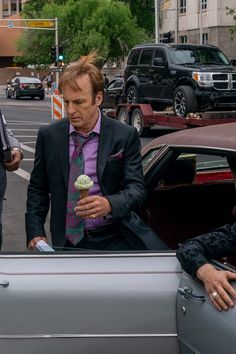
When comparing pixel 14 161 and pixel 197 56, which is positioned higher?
pixel 197 56

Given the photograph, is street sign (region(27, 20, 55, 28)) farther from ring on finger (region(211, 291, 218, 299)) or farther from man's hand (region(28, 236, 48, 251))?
→ ring on finger (region(211, 291, 218, 299))

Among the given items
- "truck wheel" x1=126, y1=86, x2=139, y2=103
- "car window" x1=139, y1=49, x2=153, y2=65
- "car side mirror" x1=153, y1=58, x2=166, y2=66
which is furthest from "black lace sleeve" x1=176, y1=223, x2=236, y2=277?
"truck wheel" x1=126, y1=86, x2=139, y2=103

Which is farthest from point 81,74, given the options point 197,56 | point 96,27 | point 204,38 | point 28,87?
point 96,27

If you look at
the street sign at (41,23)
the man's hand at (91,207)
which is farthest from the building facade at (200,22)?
the man's hand at (91,207)

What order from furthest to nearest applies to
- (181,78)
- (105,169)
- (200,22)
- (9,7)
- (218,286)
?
(9,7) < (200,22) < (181,78) < (105,169) < (218,286)

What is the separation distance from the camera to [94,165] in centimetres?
332

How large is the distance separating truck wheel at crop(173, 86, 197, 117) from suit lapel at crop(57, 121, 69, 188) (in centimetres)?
1638

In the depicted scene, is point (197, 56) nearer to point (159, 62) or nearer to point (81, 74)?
point (159, 62)

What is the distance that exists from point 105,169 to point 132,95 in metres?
19.4

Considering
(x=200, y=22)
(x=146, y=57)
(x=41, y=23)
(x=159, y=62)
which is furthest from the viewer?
(x=41, y=23)

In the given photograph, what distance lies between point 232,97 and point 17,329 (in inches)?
713

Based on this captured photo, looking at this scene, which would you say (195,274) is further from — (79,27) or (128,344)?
(79,27)

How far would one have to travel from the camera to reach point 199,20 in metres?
60.8

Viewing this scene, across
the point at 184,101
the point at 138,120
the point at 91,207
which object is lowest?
the point at 138,120
